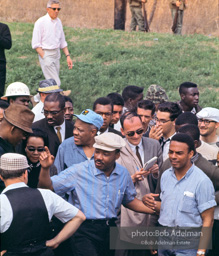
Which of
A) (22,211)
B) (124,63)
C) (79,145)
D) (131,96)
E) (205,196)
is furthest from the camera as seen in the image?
(124,63)

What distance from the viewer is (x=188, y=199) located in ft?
20.1

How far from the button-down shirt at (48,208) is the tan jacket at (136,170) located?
148 centimetres

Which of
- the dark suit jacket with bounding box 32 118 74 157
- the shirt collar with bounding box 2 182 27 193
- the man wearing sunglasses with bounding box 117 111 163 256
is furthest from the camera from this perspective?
the dark suit jacket with bounding box 32 118 74 157

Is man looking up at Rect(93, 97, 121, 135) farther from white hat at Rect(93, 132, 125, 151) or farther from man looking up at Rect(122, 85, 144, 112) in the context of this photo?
white hat at Rect(93, 132, 125, 151)

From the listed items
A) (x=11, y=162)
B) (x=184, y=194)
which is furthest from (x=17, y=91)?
(x=11, y=162)

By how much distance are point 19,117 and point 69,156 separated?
790 mm

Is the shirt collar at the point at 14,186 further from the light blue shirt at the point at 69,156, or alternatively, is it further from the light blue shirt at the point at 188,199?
the light blue shirt at the point at 188,199

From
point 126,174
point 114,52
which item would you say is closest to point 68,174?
point 126,174

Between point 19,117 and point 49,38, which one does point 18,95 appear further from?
point 49,38

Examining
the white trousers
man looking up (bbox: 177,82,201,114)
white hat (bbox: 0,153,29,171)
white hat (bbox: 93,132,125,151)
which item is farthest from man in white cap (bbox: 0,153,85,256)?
the white trousers

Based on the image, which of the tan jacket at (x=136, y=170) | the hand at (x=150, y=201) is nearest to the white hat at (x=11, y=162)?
the hand at (x=150, y=201)

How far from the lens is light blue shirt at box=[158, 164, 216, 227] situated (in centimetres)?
607

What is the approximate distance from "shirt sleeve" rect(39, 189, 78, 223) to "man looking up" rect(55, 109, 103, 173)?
126 centimetres

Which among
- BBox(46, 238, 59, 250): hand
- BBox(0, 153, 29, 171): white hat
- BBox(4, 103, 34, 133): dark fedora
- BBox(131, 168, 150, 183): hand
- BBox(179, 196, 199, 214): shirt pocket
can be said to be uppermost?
BBox(4, 103, 34, 133): dark fedora
